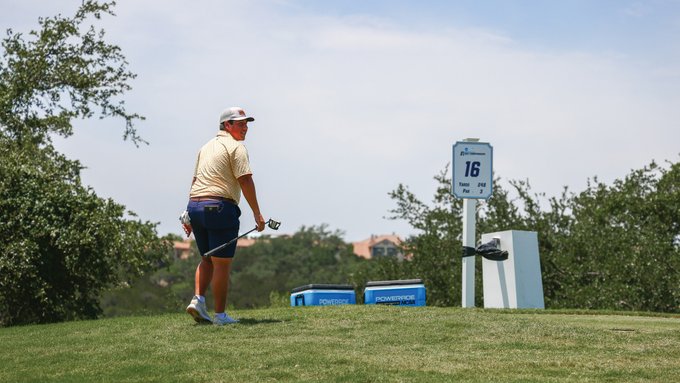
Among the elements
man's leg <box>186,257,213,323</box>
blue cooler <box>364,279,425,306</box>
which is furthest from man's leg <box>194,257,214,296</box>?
blue cooler <box>364,279,425,306</box>

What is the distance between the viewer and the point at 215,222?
10.5 m

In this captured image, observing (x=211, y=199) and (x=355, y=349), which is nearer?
(x=355, y=349)

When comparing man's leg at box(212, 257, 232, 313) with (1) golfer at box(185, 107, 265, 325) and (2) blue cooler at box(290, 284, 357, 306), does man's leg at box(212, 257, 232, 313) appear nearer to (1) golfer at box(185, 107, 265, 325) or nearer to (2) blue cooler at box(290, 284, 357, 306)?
(1) golfer at box(185, 107, 265, 325)

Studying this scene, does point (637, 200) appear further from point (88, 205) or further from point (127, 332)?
point (127, 332)

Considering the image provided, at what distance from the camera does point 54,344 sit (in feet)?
33.8

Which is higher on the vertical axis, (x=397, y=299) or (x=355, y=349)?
(x=397, y=299)

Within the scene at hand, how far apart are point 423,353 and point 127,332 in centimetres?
332

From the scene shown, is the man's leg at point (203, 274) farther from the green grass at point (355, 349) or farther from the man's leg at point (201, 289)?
the green grass at point (355, 349)

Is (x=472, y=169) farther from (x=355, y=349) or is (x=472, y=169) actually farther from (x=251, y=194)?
(x=355, y=349)

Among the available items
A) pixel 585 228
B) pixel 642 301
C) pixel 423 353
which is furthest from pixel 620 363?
pixel 585 228

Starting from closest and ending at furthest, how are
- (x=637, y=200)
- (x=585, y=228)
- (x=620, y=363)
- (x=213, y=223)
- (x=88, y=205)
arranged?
(x=620, y=363) < (x=213, y=223) < (x=88, y=205) < (x=585, y=228) < (x=637, y=200)

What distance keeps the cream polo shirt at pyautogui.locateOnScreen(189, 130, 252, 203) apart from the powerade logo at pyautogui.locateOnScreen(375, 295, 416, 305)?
5366 millimetres

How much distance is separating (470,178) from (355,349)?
6882mm

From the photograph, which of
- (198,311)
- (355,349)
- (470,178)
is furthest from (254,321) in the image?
(470,178)
